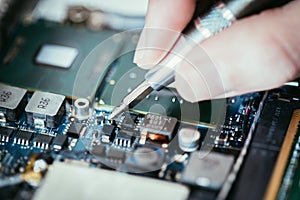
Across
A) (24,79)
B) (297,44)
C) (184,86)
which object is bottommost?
(24,79)

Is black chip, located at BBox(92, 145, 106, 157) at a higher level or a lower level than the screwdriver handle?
lower

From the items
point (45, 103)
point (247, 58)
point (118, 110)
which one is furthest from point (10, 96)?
point (247, 58)

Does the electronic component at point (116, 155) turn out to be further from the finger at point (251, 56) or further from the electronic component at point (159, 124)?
the finger at point (251, 56)

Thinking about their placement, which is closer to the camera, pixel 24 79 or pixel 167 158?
pixel 167 158

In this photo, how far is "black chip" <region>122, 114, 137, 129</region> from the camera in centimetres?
213

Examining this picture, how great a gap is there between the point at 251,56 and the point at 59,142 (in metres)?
0.71

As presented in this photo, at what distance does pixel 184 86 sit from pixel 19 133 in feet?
1.95

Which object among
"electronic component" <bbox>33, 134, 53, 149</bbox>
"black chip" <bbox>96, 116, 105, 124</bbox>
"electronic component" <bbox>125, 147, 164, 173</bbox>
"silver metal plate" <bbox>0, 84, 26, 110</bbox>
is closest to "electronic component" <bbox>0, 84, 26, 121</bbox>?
"silver metal plate" <bbox>0, 84, 26, 110</bbox>

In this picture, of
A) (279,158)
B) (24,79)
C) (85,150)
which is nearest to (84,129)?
(85,150)

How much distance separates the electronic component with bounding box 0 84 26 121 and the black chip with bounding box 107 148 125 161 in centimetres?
43

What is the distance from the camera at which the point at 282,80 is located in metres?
2.16

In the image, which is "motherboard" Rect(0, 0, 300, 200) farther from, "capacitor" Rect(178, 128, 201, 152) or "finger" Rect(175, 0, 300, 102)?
"finger" Rect(175, 0, 300, 102)

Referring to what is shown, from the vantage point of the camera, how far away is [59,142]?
208 cm

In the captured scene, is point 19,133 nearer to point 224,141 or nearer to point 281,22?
point 224,141
